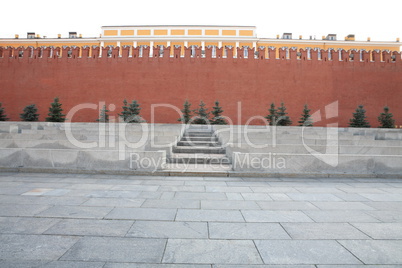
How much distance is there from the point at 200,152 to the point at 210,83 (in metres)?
8.26

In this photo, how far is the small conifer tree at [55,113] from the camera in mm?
13062

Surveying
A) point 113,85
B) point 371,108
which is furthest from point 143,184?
point 371,108

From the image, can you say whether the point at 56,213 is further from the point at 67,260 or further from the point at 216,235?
the point at 216,235

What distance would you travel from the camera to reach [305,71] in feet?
47.4

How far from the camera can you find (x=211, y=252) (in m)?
1.93

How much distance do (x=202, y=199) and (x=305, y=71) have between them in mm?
13502

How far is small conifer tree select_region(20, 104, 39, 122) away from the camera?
13500 millimetres

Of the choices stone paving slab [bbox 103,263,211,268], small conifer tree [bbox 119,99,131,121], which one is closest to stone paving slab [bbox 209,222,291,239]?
stone paving slab [bbox 103,263,211,268]

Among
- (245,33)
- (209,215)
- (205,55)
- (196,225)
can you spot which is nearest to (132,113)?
(205,55)

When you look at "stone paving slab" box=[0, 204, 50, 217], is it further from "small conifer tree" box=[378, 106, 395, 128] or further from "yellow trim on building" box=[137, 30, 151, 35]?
"yellow trim on building" box=[137, 30, 151, 35]

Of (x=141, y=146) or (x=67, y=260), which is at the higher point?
(x=141, y=146)

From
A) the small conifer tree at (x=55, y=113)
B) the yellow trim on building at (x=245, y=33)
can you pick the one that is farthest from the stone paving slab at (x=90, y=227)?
the yellow trim on building at (x=245, y=33)

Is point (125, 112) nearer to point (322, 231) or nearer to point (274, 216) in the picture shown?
point (274, 216)

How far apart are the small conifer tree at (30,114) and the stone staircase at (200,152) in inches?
400
